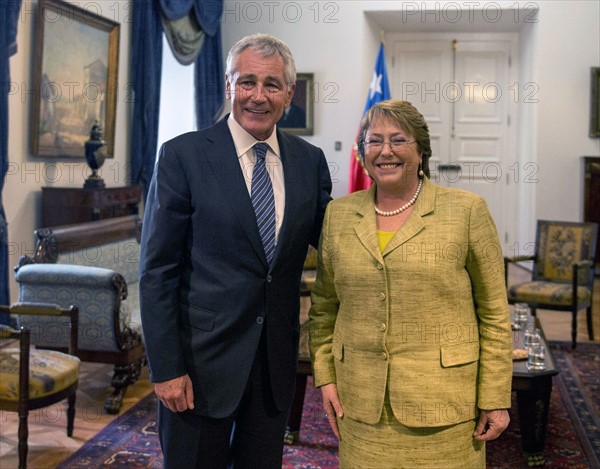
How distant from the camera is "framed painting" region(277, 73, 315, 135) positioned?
26.5ft

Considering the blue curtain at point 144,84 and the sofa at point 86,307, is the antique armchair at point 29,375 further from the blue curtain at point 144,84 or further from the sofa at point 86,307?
the blue curtain at point 144,84

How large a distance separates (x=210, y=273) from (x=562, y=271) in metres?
4.33

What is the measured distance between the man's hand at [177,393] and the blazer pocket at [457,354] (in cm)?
A: 61

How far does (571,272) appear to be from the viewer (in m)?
5.48

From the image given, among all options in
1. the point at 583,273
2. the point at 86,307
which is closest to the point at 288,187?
the point at 86,307

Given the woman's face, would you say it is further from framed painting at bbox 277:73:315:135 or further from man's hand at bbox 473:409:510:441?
framed painting at bbox 277:73:315:135

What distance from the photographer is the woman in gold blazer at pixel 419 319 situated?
1.70m

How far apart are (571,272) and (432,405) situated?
4.14 meters

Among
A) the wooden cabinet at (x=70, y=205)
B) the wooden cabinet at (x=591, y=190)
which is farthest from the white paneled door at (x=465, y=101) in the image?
the wooden cabinet at (x=70, y=205)

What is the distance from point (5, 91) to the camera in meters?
4.49

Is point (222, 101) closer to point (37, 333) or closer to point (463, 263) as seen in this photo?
point (37, 333)

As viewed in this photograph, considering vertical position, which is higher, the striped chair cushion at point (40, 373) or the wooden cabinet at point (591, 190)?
the wooden cabinet at point (591, 190)

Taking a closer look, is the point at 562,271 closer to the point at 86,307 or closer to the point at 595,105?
the point at 595,105

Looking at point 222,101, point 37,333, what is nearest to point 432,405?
point 37,333
